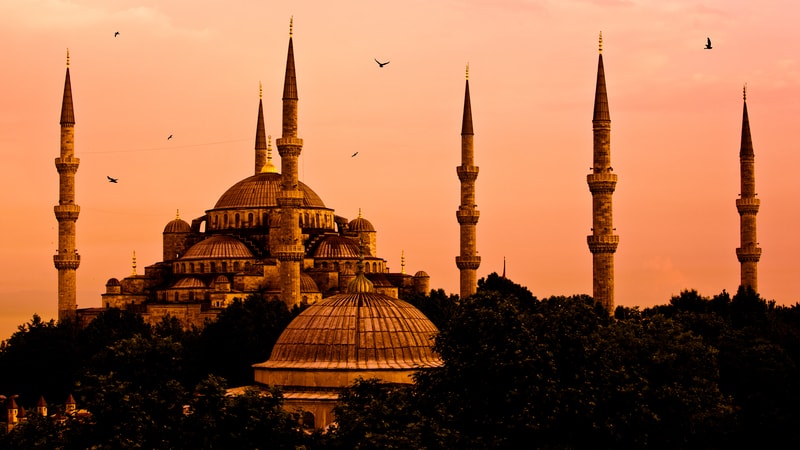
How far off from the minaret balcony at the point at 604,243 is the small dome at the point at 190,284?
69.0 feet

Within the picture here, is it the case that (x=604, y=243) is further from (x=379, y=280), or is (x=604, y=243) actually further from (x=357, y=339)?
(x=357, y=339)

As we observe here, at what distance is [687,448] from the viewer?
36.2 m

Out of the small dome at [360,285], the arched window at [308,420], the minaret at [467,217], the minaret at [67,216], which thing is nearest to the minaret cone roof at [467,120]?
the minaret at [467,217]

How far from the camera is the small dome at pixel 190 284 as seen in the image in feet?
228

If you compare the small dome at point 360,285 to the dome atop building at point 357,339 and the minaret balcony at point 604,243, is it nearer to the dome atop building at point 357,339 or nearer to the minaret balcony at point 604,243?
the dome atop building at point 357,339

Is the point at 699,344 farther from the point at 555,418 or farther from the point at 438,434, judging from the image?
the point at 438,434

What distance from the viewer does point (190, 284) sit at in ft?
229

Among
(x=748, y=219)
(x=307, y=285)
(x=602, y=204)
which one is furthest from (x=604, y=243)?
(x=307, y=285)

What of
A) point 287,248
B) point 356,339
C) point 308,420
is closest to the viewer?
point 308,420

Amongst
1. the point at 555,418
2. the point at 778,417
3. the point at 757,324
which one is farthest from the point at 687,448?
the point at 757,324

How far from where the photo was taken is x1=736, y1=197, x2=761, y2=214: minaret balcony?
65625 mm

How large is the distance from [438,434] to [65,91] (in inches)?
1759

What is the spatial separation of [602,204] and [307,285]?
16970 millimetres

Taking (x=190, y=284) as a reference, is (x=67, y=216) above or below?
above
